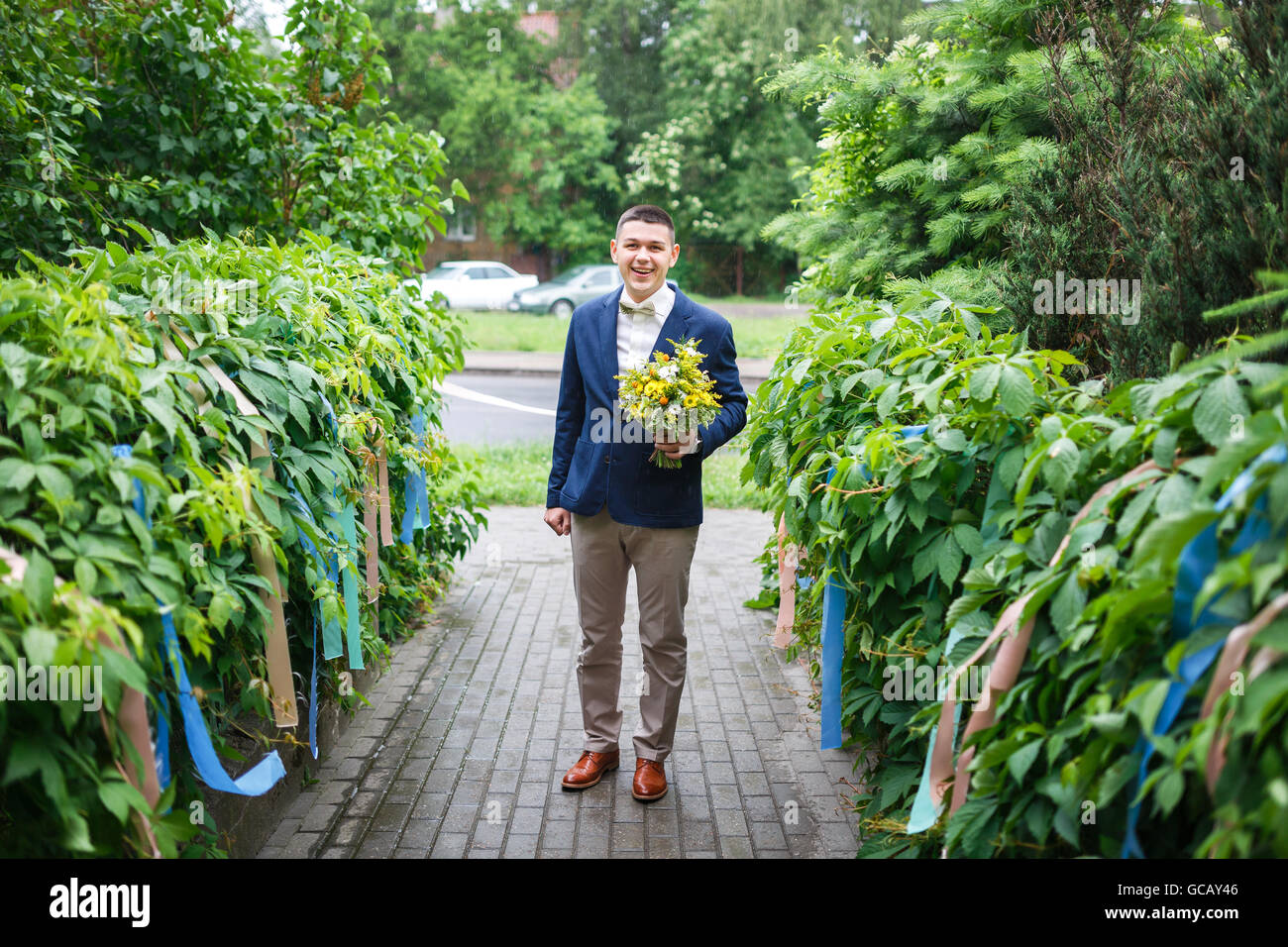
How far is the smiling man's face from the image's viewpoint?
3.85 meters

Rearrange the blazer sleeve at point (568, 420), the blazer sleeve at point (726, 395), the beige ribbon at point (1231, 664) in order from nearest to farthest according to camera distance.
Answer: the beige ribbon at point (1231, 664) < the blazer sleeve at point (726, 395) < the blazer sleeve at point (568, 420)

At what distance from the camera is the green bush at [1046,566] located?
1649mm

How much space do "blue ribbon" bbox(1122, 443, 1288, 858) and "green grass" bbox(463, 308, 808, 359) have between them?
17429mm

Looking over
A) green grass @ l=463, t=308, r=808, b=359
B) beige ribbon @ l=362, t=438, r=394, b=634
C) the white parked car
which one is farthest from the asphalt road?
the white parked car

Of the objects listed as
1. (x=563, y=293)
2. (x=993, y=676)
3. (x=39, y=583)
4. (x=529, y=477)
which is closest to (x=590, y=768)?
(x=993, y=676)

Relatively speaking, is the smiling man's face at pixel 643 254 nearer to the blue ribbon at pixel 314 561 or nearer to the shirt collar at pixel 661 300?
the shirt collar at pixel 661 300

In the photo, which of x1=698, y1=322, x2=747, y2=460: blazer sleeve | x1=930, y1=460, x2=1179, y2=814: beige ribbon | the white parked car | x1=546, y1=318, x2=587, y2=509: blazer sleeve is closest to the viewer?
x1=930, y1=460, x2=1179, y2=814: beige ribbon

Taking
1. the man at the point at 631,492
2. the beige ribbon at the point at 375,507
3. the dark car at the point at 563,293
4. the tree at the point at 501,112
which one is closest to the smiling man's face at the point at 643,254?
the man at the point at 631,492

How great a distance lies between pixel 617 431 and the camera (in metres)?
3.83

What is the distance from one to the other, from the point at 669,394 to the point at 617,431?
343mm

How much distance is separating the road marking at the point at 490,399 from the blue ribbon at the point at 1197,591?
12638mm

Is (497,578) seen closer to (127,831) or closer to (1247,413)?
(127,831)

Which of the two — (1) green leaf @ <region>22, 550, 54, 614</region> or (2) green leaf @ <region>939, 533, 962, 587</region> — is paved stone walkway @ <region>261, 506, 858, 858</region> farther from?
(1) green leaf @ <region>22, 550, 54, 614</region>

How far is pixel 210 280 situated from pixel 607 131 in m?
31.8
